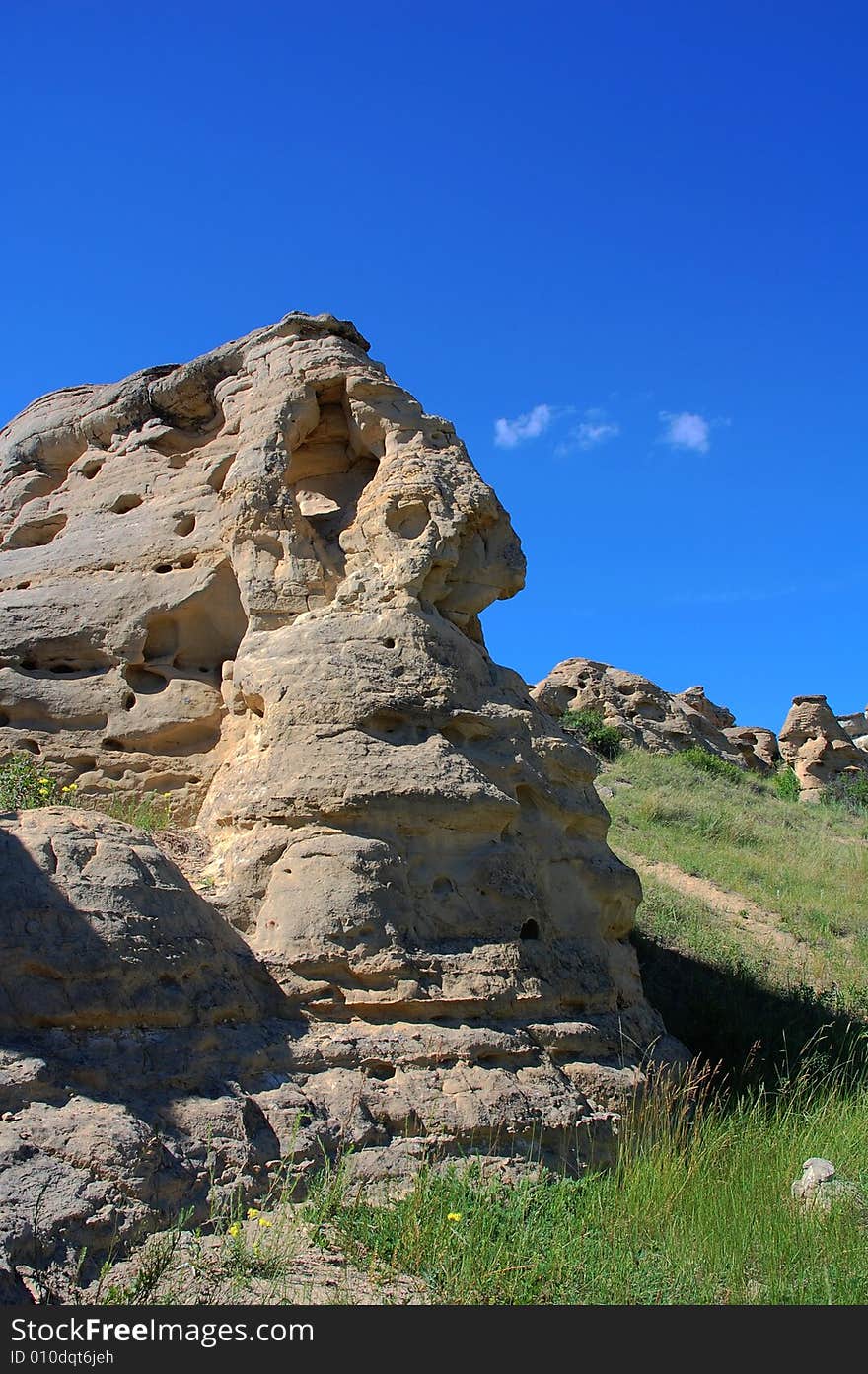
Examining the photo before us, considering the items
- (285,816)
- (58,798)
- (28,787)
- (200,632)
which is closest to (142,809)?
(58,798)

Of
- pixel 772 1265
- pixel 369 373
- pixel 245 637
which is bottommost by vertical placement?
pixel 772 1265

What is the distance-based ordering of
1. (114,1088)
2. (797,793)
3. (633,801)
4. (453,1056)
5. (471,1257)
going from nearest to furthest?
(471,1257), (114,1088), (453,1056), (633,801), (797,793)

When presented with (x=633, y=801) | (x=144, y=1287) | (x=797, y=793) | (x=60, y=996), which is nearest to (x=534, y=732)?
(x=60, y=996)

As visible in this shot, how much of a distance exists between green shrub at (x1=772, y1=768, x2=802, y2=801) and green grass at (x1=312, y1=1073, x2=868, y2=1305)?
53.3ft

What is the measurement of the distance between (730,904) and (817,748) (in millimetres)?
17073

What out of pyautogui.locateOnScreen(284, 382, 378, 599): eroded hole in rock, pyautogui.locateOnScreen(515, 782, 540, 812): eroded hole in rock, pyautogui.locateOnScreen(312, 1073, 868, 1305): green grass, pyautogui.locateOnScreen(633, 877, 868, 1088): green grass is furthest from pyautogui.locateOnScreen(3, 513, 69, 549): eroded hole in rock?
pyautogui.locateOnScreen(312, 1073, 868, 1305): green grass

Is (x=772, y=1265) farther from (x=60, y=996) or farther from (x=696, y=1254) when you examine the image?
(x=60, y=996)

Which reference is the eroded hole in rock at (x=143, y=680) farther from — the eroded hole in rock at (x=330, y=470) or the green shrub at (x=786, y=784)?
the green shrub at (x=786, y=784)

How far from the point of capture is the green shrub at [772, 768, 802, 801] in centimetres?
2188

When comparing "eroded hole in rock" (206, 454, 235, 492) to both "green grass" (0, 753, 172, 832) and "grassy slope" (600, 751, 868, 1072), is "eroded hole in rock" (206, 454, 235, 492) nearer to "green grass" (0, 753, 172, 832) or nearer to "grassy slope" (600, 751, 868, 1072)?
"green grass" (0, 753, 172, 832)

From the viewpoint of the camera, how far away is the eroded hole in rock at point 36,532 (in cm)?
948

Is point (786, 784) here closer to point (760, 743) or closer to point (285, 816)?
point (760, 743)

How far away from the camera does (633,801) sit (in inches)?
611

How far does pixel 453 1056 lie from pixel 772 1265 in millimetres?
1640
